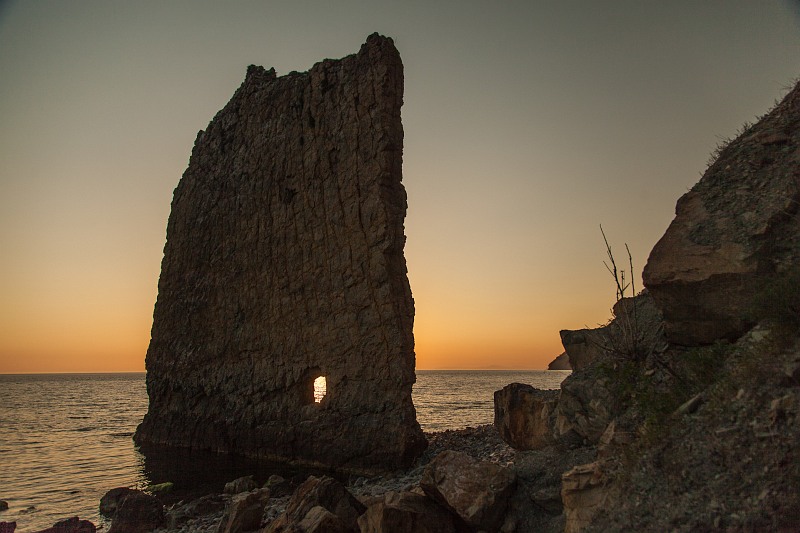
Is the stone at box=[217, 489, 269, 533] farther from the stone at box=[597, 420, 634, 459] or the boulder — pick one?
the stone at box=[597, 420, 634, 459]

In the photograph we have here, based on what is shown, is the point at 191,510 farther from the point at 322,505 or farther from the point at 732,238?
the point at 732,238

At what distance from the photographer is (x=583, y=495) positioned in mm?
5953

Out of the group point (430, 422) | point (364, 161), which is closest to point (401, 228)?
point (364, 161)

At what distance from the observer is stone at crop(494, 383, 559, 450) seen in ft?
28.4

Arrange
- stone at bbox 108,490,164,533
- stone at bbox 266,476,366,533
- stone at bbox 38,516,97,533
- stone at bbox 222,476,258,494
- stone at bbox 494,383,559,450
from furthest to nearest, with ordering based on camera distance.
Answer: stone at bbox 222,476,258,494
stone at bbox 108,490,164,533
stone at bbox 38,516,97,533
stone at bbox 494,383,559,450
stone at bbox 266,476,366,533

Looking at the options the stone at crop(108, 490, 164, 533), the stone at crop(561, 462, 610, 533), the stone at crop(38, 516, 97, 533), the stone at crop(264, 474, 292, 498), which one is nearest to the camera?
the stone at crop(561, 462, 610, 533)

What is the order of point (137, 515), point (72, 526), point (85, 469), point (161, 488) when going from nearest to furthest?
point (72, 526) < point (137, 515) < point (161, 488) < point (85, 469)

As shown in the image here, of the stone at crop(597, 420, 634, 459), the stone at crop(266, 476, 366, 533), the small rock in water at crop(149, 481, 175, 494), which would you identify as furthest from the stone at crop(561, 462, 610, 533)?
the small rock in water at crop(149, 481, 175, 494)

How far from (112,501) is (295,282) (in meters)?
9.87

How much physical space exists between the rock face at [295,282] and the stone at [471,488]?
30.0 feet

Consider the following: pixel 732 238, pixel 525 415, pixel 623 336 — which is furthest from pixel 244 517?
pixel 732 238

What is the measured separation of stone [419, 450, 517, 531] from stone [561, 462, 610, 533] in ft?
3.52

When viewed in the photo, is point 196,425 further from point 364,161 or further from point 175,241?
point 364,161

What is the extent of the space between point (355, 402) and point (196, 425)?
32.9 feet
